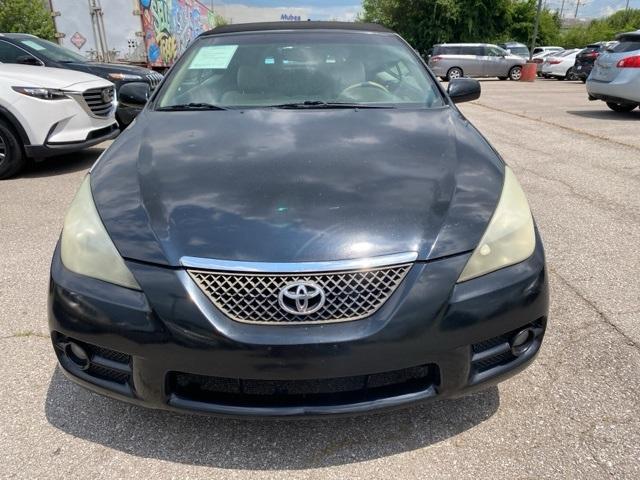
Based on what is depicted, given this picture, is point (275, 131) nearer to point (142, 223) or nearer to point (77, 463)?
point (142, 223)

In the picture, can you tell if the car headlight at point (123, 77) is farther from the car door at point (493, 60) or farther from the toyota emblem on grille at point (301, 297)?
the car door at point (493, 60)

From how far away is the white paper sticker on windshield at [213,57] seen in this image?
125 inches

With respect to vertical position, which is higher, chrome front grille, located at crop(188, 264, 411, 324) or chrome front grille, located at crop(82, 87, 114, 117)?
chrome front grille, located at crop(188, 264, 411, 324)

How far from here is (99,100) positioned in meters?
6.16

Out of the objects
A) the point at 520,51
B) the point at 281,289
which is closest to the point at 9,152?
the point at 281,289

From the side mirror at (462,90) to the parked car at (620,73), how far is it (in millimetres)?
7510

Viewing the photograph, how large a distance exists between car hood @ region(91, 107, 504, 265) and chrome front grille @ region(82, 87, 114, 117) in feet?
12.6

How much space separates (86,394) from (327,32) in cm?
255

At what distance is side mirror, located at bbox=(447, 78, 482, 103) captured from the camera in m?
3.63

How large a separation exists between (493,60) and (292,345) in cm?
2749

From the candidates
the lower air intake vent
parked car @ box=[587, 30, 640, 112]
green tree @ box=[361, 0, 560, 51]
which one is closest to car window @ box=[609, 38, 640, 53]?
parked car @ box=[587, 30, 640, 112]

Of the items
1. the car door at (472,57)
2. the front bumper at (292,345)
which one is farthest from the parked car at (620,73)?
the car door at (472,57)

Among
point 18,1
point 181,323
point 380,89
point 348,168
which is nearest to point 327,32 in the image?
point 380,89

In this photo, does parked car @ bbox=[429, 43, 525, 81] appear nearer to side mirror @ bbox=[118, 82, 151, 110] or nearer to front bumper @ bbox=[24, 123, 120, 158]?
front bumper @ bbox=[24, 123, 120, 158]
